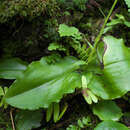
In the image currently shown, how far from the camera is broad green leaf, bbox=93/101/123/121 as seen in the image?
3.40 ft

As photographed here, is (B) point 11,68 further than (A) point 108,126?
Yes

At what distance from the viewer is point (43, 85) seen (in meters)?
0.96

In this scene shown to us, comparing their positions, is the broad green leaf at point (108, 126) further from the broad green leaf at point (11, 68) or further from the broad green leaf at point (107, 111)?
the broad green leaf at point (11, 68)

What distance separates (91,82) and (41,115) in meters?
0.39

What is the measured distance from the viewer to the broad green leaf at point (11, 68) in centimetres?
109

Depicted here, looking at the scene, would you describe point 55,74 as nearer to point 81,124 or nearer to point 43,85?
point 43,85

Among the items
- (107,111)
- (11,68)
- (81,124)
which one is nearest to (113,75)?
(107,111)

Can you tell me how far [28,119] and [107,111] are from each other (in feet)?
1.72

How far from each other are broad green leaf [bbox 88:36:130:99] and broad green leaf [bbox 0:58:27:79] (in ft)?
1.69

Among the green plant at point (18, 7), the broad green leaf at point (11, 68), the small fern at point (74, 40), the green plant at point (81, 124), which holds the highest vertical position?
the green plant at point (18, 7)

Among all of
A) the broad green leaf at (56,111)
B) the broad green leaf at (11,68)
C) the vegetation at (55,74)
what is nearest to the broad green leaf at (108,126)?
the vegetation at (55,74)

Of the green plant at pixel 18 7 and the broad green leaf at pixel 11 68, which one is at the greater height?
the green plant at pixel 18 7

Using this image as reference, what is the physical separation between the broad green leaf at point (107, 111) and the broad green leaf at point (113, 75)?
0.13 meters

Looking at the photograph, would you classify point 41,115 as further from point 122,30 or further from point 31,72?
point 122,30
